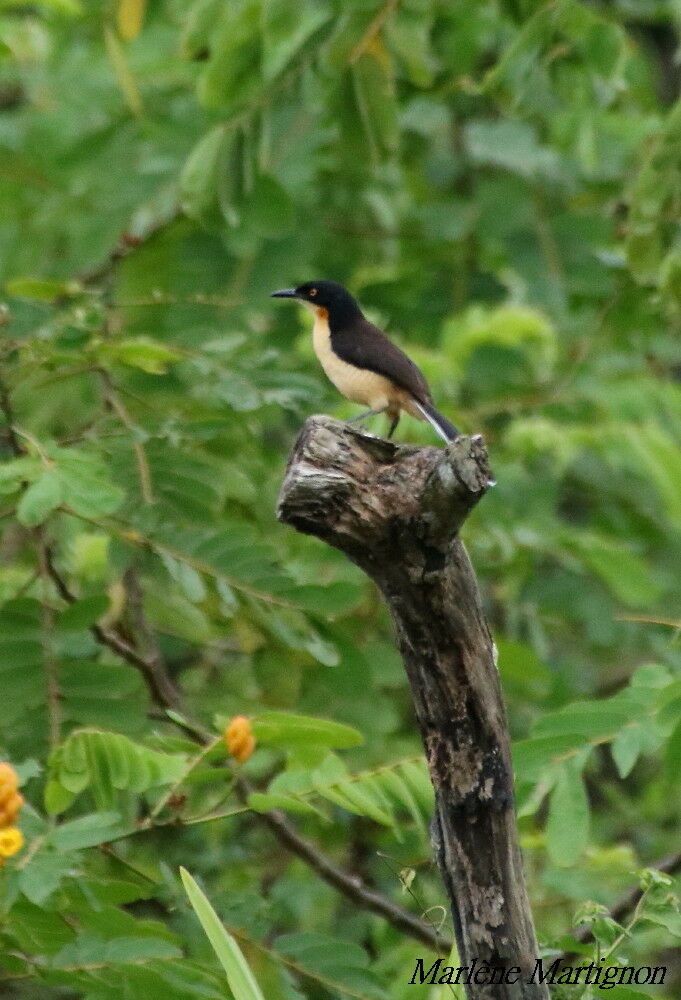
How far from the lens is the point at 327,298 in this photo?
5.42 metres

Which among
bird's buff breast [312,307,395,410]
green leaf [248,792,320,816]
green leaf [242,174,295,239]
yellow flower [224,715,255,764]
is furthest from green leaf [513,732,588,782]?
green leaf [242,174,295,239]

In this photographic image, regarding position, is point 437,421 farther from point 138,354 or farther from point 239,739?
point 239,739

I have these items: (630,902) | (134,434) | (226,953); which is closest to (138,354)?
(134,434)

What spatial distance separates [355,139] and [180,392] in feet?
3.52

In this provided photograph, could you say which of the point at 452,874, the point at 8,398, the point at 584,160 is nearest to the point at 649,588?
the point at 584,160

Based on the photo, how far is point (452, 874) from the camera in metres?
2.92

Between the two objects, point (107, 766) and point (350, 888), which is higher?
point (107, 766)

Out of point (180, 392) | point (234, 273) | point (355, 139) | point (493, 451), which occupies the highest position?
point (355, 139)

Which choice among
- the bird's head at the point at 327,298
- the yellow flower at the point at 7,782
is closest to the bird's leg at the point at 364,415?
the bird's head at the point at 327,298

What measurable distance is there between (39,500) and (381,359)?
4.57 ft

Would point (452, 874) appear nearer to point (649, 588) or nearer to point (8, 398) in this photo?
point (8, 398)

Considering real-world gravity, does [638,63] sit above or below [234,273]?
above

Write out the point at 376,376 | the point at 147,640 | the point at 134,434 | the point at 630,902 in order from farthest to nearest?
the point at 376,376 → the point at 147,640 → the point at 134,434 → the point at 630,902

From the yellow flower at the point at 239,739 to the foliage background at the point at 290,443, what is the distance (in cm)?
7
